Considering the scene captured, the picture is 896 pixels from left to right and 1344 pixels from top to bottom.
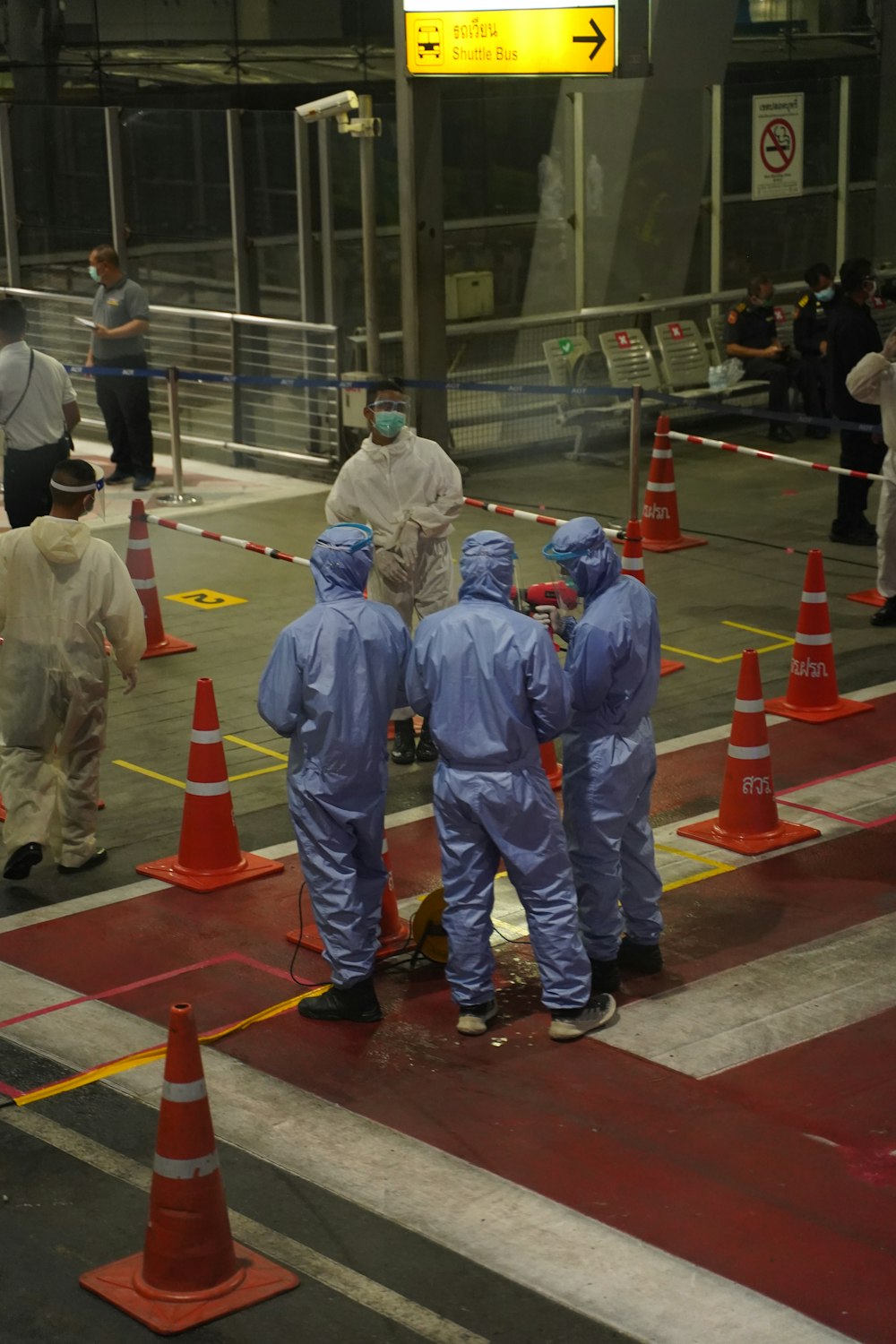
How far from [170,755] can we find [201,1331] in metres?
5.26

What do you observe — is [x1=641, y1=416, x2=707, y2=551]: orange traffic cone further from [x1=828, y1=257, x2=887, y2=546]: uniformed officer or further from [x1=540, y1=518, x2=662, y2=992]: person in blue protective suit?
[x1=540, y1=518, x2=662, y2=992]: person in blue protective suit

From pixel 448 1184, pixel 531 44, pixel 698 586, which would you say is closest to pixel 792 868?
pixel 448 1184

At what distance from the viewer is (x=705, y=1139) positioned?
236 inches

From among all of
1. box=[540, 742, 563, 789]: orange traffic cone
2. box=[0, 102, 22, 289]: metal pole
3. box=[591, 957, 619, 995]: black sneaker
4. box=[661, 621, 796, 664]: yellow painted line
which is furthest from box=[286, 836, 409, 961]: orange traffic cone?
box=[0, 102, 22, 289]: metal pole

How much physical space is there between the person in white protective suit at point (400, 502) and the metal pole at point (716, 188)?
407 inches

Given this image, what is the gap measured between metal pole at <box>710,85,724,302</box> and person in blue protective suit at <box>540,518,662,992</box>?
1306 cm

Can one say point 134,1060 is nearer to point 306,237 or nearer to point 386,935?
point 386,935

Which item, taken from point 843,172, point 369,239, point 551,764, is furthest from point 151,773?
point 843,172

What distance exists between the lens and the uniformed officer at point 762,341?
18.0m

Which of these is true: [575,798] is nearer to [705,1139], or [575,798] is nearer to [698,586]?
[705,1139]

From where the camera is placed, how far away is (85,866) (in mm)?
8570

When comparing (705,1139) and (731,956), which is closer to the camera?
(705,1139)

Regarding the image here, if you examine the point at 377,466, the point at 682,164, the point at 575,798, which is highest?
the point at 682,164

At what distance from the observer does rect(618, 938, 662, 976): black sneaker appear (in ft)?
23.8
